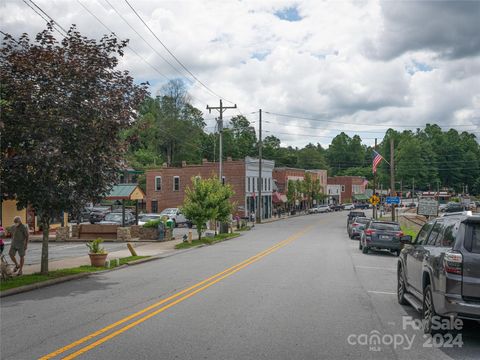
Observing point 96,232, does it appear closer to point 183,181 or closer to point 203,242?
point 203,242

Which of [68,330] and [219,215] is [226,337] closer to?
[68,330]

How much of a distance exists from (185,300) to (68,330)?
316 cm

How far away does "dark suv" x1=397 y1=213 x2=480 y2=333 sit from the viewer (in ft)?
23.4

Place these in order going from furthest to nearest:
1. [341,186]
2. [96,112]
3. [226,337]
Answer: [341,186] → [96,112] → [226,337]

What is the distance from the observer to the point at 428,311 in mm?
8109

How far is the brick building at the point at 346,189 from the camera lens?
12888cm

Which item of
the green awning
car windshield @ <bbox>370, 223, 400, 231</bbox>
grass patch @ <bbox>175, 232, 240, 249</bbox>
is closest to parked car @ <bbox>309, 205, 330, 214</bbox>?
the green awning

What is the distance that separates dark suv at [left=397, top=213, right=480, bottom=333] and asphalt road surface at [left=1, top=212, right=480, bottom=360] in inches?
20.4

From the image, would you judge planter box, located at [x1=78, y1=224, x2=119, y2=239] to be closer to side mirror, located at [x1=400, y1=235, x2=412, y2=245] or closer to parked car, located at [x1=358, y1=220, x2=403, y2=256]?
parked car, located at [x1=358, y1=220, x2=403, y2=256]

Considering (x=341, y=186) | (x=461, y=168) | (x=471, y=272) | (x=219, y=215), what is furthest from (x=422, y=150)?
(x=471, y=272)

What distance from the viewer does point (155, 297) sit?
11.7 m

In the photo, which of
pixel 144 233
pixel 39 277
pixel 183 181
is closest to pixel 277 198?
pixel 183 181

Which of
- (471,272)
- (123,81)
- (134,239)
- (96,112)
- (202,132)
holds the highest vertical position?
(202,132)

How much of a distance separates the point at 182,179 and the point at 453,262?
6237cm
